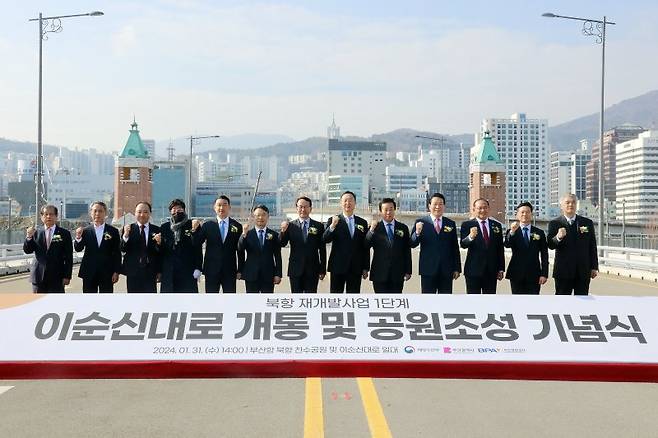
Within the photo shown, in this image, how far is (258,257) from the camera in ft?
29.9

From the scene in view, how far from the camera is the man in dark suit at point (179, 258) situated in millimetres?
9258

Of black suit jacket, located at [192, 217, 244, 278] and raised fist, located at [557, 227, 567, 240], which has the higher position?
raised fist, located at [557, 227, 567, 240]

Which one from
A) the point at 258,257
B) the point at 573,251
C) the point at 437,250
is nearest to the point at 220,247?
the point at 258,257

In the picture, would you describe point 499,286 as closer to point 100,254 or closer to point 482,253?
point 482,253

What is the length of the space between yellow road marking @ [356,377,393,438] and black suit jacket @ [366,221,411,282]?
2.43 meters

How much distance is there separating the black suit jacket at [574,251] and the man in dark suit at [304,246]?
307 centimetres

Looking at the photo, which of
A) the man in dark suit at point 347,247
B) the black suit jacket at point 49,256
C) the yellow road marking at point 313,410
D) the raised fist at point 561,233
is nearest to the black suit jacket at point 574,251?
the raised fist at point 561,233

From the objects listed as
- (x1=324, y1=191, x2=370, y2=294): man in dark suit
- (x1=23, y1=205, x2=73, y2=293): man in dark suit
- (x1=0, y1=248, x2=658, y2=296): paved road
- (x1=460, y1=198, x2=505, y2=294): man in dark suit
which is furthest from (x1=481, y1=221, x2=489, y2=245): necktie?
(x1=0, y1=248, x2=658, y2=296): paved road

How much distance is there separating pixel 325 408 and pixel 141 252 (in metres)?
4.22

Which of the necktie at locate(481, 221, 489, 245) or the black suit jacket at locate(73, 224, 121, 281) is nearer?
the black suit jacket at locate(73, 224, 121, 281)

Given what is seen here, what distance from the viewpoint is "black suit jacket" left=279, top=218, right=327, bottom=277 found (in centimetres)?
916

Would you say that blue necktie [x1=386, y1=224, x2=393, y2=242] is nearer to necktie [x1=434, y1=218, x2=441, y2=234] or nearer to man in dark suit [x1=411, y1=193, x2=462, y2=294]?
man in dark suit [x1=411, y1=193, x2=462, y2=294]

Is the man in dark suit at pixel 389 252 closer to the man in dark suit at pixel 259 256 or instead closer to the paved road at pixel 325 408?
the man in dark suit at pixel 259 256

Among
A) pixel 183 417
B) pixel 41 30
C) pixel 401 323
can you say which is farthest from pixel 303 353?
pixel 41 30
